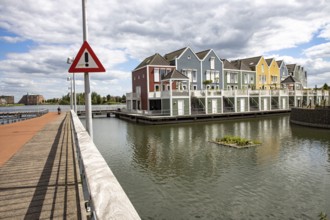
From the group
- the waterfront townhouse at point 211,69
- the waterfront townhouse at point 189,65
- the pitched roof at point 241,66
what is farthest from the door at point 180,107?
the pitched roof at point 241,66

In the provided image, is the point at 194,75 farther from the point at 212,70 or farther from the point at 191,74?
the point at 212,70

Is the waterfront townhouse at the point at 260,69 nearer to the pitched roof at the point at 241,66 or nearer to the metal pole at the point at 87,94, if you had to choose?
the pitched roof at the point at 241,66

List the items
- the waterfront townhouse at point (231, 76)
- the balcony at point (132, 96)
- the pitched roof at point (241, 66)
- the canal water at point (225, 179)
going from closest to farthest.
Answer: the canal water at point (225, 179), the balcony at point (132, 96), the waterfront townhouse at point (231, 76), the pitched roof at point (241, 66)

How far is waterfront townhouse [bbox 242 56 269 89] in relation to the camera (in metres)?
58.2

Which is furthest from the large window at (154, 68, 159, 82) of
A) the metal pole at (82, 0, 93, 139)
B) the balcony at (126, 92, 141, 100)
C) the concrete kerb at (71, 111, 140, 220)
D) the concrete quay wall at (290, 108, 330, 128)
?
the concrete kerb at (71, 111, 140, 220)

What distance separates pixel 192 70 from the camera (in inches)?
1849

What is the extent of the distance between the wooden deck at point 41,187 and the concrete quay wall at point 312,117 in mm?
31461

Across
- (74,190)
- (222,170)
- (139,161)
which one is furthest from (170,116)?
(74,190)

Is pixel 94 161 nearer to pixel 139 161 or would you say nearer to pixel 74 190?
pixel 74 190

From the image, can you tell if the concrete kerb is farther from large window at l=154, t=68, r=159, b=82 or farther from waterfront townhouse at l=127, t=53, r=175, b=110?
large window at l=154, t=68, r=159, b=82

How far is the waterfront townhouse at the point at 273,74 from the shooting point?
6070 centimetres

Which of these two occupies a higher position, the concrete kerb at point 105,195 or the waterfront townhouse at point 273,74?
the waterfront townhouse at point 273,74

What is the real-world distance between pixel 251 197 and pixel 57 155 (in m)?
7.80

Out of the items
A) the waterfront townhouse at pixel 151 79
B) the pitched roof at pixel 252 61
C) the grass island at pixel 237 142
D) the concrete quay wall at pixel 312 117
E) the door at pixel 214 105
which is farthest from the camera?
the pitched roof at pixel 252 61
